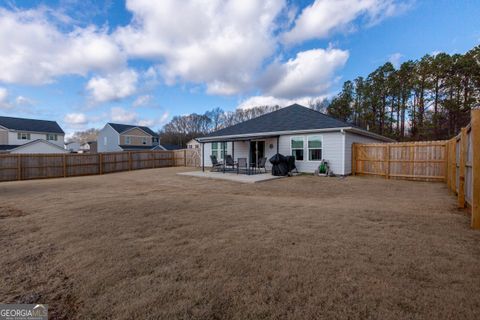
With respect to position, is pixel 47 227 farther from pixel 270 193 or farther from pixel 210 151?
pixel 210 151

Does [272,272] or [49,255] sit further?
[49,255]

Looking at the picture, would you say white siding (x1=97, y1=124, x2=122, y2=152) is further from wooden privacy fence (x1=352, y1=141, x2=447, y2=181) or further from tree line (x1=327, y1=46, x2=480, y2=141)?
wooden privacy fence (x1=352, y1=141, x2=447, y2=181)

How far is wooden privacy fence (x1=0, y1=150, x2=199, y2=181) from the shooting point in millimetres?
13078

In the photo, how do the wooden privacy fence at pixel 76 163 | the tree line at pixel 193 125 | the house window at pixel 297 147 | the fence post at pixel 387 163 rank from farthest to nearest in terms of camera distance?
1. the tree line at pixel 193 125
2. the wooden privacy fence at pixel 76 163
3. the house window at pixel 297 147
4. the fence post at pixel 387 163

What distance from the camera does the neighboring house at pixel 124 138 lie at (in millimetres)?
33688

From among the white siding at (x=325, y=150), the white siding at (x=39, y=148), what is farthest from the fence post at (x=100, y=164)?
the white siding at (x=39, y=148)

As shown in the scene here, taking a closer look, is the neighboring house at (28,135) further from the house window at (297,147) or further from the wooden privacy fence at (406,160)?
the wooden privacy fence at (406,160)

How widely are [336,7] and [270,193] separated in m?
7.88

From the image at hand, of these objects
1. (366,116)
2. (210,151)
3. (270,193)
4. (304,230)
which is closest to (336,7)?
(270,193)

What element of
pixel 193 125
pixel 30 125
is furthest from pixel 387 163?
pixel 193 125

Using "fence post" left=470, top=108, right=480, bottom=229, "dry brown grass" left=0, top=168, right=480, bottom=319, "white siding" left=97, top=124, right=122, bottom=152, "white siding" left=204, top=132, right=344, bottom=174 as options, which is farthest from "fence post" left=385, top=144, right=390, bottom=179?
"white siding" left=97, top=124, right=122, bottom=152

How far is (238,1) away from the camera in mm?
8141

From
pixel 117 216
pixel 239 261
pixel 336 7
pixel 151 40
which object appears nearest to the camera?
pixel 239 261

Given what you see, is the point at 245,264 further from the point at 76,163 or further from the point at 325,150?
the point at 76,163
